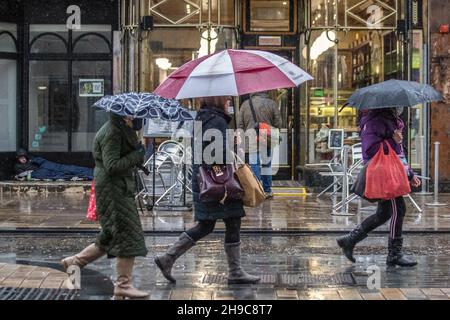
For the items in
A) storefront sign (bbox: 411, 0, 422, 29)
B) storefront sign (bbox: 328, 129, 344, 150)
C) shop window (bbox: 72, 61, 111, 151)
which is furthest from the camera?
shop window (bbox: 72, 61, 111, 151)

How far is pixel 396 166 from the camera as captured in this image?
8.97 meters

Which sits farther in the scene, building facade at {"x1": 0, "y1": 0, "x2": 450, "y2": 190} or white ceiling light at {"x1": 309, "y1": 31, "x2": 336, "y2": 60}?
white ceiling light at {"x1": 309, "y1": 31, "x2": 336, "y2": 60}

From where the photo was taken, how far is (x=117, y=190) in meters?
7.34

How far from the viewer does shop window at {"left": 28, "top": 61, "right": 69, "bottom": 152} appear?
17969mm

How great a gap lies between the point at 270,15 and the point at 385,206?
986 cm

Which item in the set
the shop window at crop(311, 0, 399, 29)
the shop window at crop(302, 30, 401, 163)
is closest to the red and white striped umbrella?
the shop window at crop(302, 30, 401, 163)


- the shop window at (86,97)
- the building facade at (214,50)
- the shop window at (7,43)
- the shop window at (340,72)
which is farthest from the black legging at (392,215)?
the shop window at (7,43)

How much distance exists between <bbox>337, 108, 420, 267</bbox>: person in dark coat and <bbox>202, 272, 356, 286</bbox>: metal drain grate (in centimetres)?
57

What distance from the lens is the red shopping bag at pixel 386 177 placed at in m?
8.80

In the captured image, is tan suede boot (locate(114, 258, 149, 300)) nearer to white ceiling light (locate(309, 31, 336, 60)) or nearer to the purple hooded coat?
the purple hooded coat

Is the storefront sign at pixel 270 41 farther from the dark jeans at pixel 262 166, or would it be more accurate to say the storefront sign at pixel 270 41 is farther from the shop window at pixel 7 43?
the shop window at pixel 7 43

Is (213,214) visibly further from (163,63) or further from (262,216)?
(163,63)

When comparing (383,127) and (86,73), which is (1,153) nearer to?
(86,73)

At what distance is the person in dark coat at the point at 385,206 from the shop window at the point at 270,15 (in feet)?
30.3
